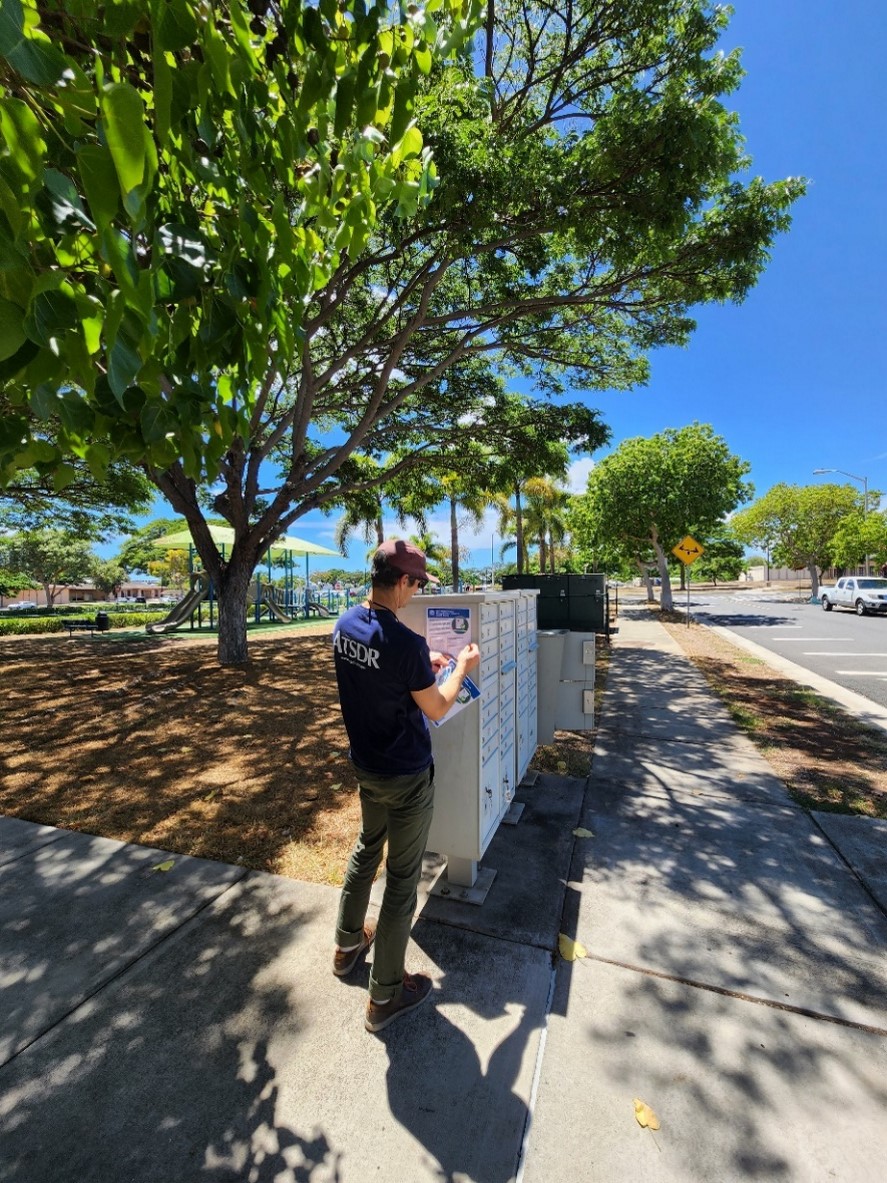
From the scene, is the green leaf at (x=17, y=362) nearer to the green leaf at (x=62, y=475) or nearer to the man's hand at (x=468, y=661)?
the green leaf at (x=62, y=475)

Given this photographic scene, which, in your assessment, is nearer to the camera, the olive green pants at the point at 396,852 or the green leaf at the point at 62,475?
the green leaf at the point at 62,475

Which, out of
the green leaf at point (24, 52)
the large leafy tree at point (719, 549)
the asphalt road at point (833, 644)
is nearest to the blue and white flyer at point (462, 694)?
the green leaf at point (24, 52)

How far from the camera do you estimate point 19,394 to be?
1902 mm

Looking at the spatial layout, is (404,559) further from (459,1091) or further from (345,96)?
(459,1091)

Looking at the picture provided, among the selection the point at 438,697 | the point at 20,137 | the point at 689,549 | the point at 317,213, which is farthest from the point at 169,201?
the point at 689,549

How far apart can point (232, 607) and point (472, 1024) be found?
9164 mm

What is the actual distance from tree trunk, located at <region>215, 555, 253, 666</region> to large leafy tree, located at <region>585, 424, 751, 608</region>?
19.4 metres

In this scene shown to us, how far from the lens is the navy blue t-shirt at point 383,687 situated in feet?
7.06

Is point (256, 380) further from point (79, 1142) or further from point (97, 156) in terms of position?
point (79, 1142)

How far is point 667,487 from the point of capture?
24109 mm

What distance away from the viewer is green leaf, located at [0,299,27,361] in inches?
39.8

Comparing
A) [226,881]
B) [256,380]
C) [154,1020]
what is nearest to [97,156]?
[256,380]

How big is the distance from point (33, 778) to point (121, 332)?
203 inches

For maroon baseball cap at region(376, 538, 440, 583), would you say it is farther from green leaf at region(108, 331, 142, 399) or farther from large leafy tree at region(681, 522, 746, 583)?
large leafy tree at region(681, 522, 746, 583)
